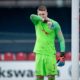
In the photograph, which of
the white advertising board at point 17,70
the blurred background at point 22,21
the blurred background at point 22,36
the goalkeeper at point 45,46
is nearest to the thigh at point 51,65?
the goalkeeper at point 45,46

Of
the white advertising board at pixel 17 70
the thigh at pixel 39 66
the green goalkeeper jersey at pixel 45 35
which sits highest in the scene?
the green goalkeeper jersey at pixel 45 35

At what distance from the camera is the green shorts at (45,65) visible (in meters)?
5.62

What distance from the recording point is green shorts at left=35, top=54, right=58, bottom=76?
5.62 m

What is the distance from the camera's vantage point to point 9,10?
11.3m

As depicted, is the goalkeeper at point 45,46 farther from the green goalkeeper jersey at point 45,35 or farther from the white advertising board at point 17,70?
the white advertising board at point 17,70

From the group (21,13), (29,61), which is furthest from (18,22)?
(29,61)

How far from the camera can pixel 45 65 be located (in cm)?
566

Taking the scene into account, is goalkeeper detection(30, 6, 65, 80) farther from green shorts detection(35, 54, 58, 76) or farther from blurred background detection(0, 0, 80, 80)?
blurred background detection(0, 0, 80, 80)

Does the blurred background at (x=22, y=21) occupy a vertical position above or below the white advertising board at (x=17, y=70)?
above

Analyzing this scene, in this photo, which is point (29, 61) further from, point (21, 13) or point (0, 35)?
point (21, 13)

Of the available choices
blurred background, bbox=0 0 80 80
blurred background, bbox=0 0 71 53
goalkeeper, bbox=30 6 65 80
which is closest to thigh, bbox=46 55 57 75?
goalkeeper, bbox=30 6 65 80

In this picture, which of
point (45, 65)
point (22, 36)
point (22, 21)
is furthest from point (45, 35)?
point (22, 21)

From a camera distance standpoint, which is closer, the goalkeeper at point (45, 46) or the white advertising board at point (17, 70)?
the goalkeeper at point (45, 46)

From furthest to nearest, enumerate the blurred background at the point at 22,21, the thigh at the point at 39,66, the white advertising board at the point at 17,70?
1. the blurred background at the point at 22,21
2. the white advertising board at the point at 17,70
3. the thigh at the point at 39,66
